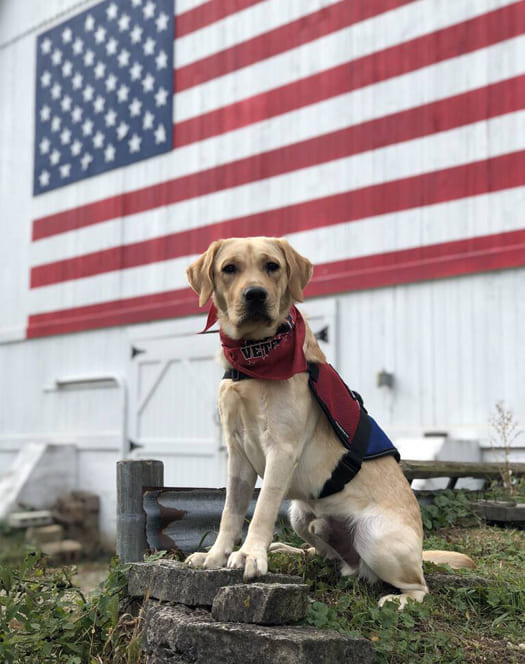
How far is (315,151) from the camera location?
30.0 ft

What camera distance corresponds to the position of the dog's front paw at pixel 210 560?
3.25 metres

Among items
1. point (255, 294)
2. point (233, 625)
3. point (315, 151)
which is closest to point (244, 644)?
point (233, 625)

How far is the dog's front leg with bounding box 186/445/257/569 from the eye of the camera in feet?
10.9

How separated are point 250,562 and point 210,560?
0.80 feet

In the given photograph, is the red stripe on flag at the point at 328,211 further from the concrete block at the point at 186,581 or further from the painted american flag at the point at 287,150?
the concrete block at the point at 186,581

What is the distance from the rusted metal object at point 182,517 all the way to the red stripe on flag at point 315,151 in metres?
5.27

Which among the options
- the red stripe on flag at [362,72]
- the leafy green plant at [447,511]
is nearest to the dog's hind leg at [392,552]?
the leafy green plant at [447,511]

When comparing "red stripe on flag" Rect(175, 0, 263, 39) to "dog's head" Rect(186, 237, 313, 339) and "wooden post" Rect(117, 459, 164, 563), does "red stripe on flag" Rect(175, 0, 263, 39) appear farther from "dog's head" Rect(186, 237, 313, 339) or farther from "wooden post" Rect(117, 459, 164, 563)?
"wooden post" Rect(117, 459, 164, 563)

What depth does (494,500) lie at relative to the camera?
5820 millimetres

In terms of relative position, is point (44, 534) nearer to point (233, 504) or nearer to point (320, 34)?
point (320, 34)

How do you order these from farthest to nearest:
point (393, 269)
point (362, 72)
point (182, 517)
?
point (362, 72)
point (393, 269)
point (182, 517)

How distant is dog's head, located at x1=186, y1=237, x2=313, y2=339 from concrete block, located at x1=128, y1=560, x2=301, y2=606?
98cm

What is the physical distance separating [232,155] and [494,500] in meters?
5.89

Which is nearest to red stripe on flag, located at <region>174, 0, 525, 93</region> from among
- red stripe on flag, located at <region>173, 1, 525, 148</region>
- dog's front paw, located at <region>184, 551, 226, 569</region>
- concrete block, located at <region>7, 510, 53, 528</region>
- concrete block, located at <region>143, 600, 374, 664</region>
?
red stripe on flag, located at <region>173, 1, 525, 148</region>
